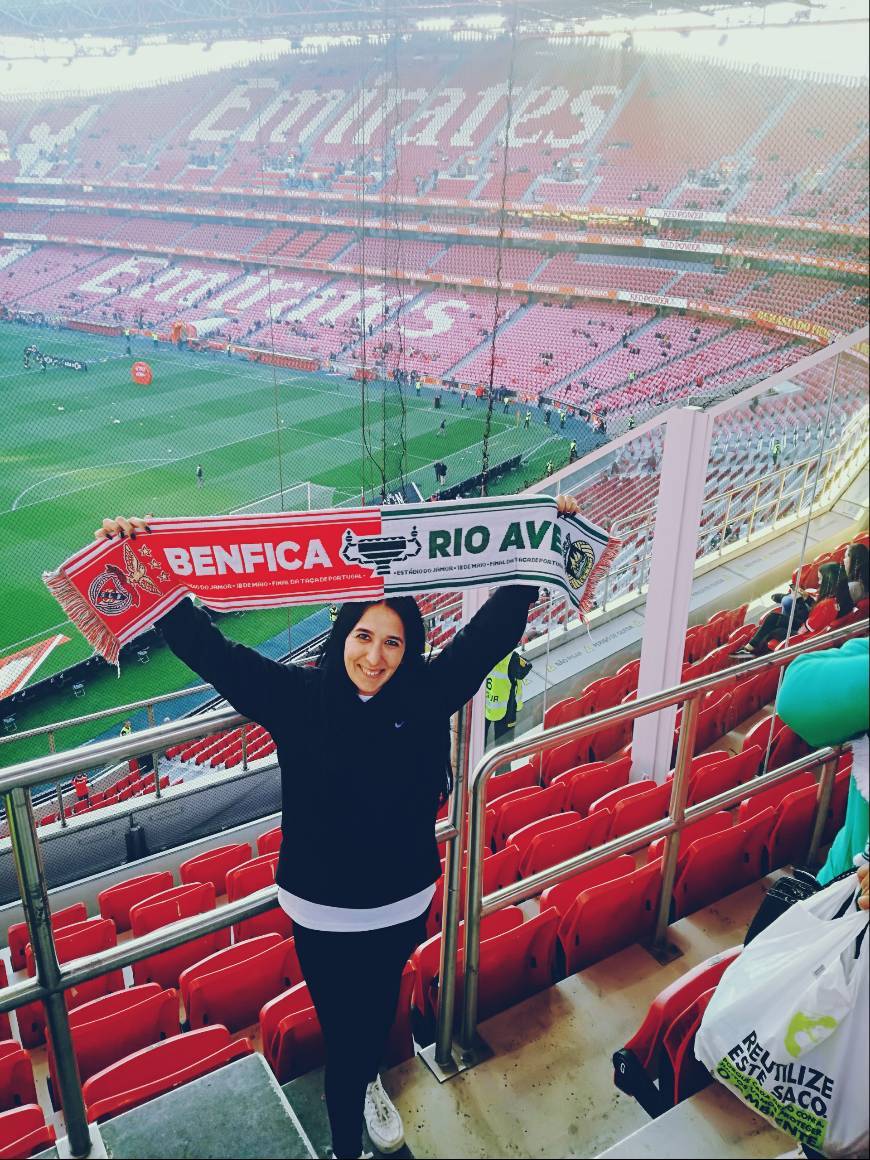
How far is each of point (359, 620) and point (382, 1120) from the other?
770 millimetres

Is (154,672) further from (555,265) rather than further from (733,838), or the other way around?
(555,265)

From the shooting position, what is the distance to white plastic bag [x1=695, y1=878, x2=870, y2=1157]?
3.83 ft

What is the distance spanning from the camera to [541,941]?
1.97 metres

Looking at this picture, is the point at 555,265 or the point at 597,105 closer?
the point at 597,105

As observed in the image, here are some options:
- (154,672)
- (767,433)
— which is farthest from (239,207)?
(767,433)

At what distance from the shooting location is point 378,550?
1444 millimetres

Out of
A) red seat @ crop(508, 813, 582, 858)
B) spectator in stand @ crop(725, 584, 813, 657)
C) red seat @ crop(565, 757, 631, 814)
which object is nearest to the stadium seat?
red seat @ crop(508, 813, 582, 858)

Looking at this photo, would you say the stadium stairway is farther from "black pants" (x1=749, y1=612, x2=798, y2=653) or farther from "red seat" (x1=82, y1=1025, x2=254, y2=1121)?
"red seat" (x1=82, y1=1025, x2=254, y2=1121)

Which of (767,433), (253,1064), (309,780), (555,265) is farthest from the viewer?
(555,265)

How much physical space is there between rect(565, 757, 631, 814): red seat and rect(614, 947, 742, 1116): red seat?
200 cm

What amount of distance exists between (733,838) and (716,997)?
1.01 metres

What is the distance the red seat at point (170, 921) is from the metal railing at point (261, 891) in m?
1.43

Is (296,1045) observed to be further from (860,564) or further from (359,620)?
(860,564)

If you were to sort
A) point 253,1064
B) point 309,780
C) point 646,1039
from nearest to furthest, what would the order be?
point 309,780 → point 253,1064 → point 646,1039
